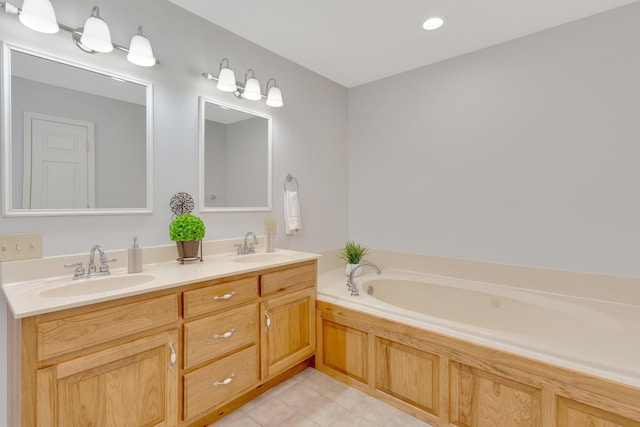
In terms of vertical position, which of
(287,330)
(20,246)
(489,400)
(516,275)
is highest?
(20,246)

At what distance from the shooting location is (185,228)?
1.75 meters

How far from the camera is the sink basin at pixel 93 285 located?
4.40 feet

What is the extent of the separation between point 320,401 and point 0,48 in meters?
2.42

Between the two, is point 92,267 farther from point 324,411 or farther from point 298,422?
point 324,411

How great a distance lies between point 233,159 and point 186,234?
0.71m

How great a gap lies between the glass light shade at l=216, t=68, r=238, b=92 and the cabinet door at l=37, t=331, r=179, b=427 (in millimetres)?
1503

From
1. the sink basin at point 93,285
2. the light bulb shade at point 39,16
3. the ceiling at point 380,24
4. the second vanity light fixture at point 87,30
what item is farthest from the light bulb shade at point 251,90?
the sink basin at point 93,285

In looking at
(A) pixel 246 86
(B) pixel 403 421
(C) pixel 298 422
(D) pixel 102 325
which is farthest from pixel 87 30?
(B) pixel 403 421

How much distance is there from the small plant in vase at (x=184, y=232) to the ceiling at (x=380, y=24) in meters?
1.26

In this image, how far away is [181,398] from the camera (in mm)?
1451

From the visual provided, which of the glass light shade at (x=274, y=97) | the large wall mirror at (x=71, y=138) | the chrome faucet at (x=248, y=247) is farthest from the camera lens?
the glass light shade at (x=274, y=97)

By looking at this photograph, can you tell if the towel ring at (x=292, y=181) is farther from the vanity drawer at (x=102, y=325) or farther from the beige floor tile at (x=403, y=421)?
the beige floor tile at (x=403, y=421)

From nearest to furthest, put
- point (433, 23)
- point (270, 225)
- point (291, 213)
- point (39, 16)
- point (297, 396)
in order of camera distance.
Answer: point (39, 16)
point (297, 396)
point (433, 23)
point (270, 225)
point (291, 213)

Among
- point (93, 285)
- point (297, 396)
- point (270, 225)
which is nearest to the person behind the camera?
point (93, 285)
